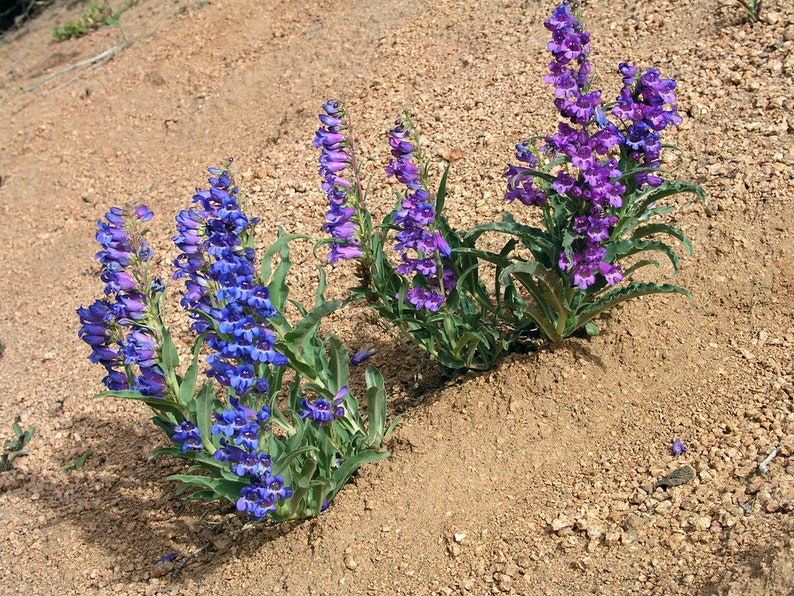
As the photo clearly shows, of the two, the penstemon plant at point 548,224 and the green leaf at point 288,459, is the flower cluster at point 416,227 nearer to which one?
the penstemon plant at point 548,224

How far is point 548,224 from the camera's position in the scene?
391cm

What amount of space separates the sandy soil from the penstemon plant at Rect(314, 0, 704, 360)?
0.33m

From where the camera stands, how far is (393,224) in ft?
12.6

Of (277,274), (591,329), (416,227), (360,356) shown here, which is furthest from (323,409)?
(591,329)

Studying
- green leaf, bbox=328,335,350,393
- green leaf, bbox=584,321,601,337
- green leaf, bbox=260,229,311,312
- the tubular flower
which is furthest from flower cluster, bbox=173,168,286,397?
green leaf, bbox=584,321,601,337

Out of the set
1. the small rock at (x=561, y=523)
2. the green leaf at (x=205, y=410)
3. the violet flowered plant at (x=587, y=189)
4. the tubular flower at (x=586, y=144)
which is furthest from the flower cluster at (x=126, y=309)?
the small rock at (x=561, y=523)

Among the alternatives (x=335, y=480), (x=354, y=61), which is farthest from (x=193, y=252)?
(x=354, y=61)

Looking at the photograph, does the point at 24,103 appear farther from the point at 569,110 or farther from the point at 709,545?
the point at 709,545

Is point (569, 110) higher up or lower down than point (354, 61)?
higher up

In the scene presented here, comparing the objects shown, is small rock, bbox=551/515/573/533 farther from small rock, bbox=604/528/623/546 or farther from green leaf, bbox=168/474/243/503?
green leaf, bbox=168/474/243/503

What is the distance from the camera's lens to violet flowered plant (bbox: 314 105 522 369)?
3738mm

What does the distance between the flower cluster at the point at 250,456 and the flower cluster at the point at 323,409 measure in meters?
0.24

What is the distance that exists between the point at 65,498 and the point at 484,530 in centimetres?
251

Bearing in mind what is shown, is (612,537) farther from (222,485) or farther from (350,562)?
(222,485)
